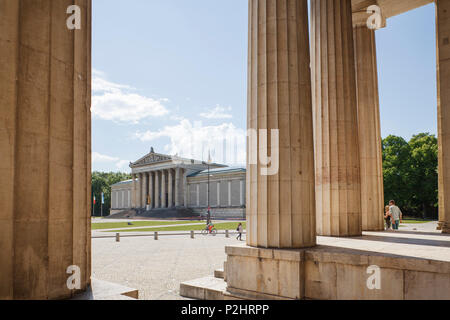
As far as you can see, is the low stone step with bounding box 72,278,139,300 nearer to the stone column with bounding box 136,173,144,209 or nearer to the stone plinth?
the stone plinth

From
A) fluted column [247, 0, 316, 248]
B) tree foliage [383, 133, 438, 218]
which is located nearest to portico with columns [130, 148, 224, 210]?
tree foliage [383, 133, 438, 218]

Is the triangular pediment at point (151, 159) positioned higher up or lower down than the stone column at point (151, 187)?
higher up

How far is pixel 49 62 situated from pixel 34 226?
211 cm

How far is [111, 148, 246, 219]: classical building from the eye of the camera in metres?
92.1

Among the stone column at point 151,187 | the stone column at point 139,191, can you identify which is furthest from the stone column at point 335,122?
the stone column at point 139,191

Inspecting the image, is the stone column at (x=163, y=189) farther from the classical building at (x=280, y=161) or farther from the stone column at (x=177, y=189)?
the classical building at (x=280, y=161)

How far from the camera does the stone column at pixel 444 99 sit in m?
17.3

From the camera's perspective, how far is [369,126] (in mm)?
19781

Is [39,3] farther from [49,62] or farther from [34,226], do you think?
[34,226]

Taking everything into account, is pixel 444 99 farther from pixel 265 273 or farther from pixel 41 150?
pixel 41 150

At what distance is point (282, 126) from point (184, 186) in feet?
318

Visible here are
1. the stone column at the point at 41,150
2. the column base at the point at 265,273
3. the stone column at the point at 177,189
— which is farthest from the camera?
the stone column at the point at 177,189

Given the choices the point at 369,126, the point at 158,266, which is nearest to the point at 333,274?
the point at 158,266

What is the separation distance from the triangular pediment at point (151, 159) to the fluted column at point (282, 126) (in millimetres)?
99009
